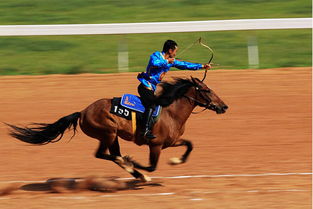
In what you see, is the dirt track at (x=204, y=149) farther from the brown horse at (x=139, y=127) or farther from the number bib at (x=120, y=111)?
the number bib at (x=120, y=111)

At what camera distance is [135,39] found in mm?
20047

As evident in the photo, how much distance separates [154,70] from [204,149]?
8.74ft

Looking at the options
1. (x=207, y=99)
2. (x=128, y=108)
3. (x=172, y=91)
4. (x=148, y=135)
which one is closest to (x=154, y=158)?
(x=148, y=135)

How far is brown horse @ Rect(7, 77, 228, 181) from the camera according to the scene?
9.27 metres


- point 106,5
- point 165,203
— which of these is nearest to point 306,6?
point 106,5

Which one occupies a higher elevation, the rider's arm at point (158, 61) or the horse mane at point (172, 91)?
the rider's arm at point (158, 61)

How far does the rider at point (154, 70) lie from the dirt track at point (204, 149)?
1.13 meters

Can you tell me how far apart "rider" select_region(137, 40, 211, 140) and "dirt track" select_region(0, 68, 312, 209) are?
1.13 meters

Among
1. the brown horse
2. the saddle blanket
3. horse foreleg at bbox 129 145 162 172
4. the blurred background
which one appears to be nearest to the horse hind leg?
the brown horse

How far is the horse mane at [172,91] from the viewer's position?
9500 millimetres

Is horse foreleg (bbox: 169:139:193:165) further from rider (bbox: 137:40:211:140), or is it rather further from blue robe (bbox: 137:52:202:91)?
blue robe (bbox: 137:52:202:91)

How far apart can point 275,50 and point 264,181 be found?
9639 millimetres

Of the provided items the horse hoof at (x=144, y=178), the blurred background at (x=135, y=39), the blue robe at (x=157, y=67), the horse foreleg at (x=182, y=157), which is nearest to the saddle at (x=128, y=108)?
the blue robe at (x=157, y=67)

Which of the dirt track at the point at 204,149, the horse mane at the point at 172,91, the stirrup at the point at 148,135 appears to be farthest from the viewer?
the horse mane at the point at 172,91
